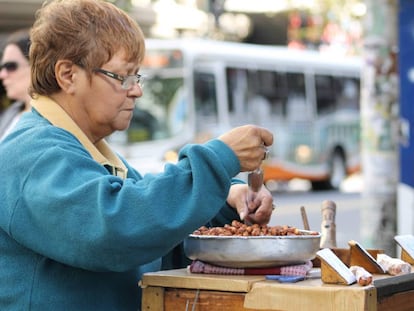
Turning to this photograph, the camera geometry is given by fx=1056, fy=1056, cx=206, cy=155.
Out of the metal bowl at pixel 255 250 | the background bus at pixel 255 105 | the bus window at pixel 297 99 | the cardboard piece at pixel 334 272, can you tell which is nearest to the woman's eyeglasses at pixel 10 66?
the metal bowl at pixel 255 250

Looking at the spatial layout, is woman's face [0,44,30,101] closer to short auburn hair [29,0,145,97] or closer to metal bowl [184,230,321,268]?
short auburn hair [29,0,145,97]

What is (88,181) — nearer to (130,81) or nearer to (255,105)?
(130,81)

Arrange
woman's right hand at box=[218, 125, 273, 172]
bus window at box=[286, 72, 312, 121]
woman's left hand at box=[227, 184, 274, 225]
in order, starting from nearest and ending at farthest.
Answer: woman's right hand at box=[218, 125, 273, 172]
woman's left hand at box=[227, 184, 274, 225]
bus window at box=[286, 72, 312, 121]

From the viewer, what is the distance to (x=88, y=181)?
242 centimetres

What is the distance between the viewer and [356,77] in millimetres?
25828

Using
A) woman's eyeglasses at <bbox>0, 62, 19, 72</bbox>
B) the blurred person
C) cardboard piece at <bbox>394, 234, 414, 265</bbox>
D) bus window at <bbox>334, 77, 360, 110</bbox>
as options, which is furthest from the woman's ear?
bus window at <bbox>334, 77, 360, 110</bbox>

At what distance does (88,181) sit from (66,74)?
1.23 feet

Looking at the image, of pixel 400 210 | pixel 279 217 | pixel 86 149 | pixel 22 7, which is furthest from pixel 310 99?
pixel 86 149

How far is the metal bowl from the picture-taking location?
254 centimetres

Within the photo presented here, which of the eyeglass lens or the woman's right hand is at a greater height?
the eyeglass lens

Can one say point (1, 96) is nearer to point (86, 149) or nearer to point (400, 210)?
point (400, 210)

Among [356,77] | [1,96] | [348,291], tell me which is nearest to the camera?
[348,291]

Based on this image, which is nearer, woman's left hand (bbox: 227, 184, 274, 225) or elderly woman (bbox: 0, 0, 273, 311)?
elderly woman (bbox: 0, 0, 273, 311)

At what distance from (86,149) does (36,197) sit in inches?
10.2
